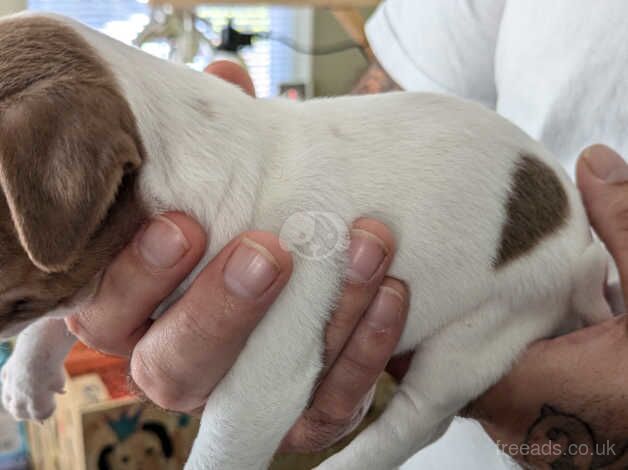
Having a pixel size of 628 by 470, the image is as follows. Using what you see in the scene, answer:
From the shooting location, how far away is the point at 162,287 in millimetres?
947

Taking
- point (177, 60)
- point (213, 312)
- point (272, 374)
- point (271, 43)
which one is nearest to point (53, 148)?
point (213, 312)

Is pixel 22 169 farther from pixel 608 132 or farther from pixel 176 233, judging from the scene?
pixel 608 132

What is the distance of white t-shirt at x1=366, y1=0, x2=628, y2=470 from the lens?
1255 millimetres

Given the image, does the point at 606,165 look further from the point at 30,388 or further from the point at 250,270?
the point at 30,388

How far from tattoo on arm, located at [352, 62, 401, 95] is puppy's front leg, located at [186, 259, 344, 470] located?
1.09 metres

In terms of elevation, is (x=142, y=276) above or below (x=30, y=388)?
above

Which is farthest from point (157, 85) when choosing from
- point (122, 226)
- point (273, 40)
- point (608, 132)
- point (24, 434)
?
point (273, 40)

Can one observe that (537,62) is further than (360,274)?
Yes

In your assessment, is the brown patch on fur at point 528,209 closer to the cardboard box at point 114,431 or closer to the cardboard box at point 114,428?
the cardboard box at point 114,428

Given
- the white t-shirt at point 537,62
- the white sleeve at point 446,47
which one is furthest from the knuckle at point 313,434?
the white sleeve at point 446,47

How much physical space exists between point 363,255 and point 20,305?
45cm

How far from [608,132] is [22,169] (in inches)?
39.5

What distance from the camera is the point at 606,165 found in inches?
43.8

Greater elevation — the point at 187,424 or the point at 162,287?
the point at 162,287
